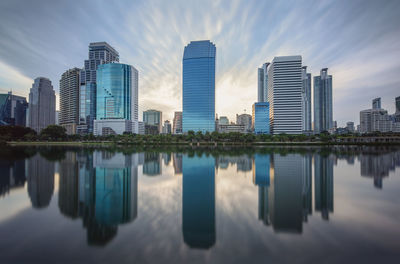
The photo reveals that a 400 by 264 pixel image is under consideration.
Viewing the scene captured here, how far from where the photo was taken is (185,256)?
21.3 feet

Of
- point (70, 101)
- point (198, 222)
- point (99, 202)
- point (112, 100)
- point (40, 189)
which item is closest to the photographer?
point (198, 222)

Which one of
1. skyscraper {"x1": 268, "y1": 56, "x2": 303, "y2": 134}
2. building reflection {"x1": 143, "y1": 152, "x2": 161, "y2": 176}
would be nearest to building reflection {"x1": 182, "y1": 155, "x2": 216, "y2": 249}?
building reflection {"x1": 143, "y1": 152, "x2": 161, "y2": 176}

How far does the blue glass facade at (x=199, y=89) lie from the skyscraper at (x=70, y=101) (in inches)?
4550

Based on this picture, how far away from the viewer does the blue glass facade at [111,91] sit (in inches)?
6284

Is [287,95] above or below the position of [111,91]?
below

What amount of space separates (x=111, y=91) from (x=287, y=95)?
141 meters

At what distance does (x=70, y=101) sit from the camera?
7470 inches

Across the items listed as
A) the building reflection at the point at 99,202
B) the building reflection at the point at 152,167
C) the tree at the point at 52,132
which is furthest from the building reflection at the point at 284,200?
the tree at the point at 52,132

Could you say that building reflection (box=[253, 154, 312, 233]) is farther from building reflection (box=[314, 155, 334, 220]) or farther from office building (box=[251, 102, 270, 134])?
office building (box=[251, 102, 270, 134])

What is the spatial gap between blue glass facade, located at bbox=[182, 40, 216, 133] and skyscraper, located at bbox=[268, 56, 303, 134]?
157 ft

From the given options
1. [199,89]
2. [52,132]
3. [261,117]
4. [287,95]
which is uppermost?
[199,89]

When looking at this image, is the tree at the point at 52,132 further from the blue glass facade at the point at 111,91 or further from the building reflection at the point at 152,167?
the building reflection at the point at 152,167

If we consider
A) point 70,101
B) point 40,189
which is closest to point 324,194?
point 40,189

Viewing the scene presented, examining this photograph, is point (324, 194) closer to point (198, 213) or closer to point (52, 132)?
point (198, 213)
